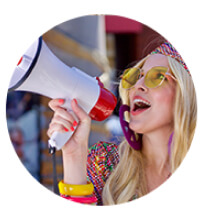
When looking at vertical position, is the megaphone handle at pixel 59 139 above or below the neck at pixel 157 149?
above

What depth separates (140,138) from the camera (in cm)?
221

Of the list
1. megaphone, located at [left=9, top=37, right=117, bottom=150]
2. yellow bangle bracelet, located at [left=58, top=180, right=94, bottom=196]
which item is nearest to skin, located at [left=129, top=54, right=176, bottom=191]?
megaphone, located at [left=9, top=37, right=117, bottom=150]

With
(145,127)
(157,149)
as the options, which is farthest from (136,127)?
(157,149)

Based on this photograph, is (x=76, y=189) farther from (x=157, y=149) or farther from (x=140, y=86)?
(x=140, y=86)

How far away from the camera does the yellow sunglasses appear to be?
2150 millimetres

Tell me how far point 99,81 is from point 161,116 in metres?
0.37

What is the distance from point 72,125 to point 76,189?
33 centimetres

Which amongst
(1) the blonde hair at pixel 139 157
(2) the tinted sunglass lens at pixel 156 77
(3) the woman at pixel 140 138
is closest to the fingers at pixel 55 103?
(3) the woman at pixel 140 138

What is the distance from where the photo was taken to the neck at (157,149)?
2.17m

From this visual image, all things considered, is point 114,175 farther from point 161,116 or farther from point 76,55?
point 76,55

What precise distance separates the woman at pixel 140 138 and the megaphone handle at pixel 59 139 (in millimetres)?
23

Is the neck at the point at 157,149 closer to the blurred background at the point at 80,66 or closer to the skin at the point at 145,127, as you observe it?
the skin at the point at 145,127

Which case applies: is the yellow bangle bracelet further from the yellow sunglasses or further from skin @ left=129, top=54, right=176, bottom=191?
the yellow sunglasses

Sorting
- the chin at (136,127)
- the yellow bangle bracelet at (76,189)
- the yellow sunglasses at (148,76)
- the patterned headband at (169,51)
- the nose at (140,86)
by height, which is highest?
the patterned headband at (169,51)
